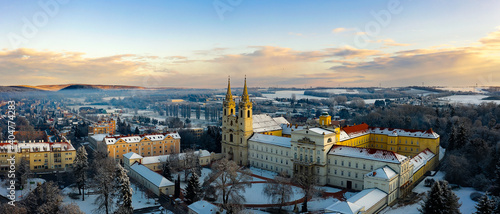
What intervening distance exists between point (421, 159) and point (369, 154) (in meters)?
10.5

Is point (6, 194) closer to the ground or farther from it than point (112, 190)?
closer to the ground

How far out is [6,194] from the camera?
44.1 metres

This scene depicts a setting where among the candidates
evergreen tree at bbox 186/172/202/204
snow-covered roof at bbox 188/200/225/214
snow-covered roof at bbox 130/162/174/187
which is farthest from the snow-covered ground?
snow-covered roof at bbox 188/200/225/214

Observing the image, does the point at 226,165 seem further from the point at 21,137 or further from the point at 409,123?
the point at 21,137

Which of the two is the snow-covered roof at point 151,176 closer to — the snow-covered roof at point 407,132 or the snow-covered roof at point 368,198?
the snow-covered roof at point 368,198

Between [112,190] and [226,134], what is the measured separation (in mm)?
28490

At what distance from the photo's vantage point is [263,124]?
67125 mm

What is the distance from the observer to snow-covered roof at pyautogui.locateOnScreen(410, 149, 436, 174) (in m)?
46.5

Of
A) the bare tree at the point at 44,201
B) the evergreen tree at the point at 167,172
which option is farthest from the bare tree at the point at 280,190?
the bare tree at the point at 44,201

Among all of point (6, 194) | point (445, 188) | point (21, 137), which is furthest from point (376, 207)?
point (21, 137)

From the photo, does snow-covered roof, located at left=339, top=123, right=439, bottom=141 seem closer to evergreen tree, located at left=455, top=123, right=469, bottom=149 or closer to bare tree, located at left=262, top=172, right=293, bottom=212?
evergreen tree, located at left=455, top=123, right=469, bottom=149

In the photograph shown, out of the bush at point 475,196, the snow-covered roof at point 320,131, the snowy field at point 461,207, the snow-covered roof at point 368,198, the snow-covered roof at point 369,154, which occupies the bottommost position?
the snowy field at point 461,207

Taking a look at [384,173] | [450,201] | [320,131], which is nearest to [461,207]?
[384,173]

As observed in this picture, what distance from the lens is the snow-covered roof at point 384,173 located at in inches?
1551
